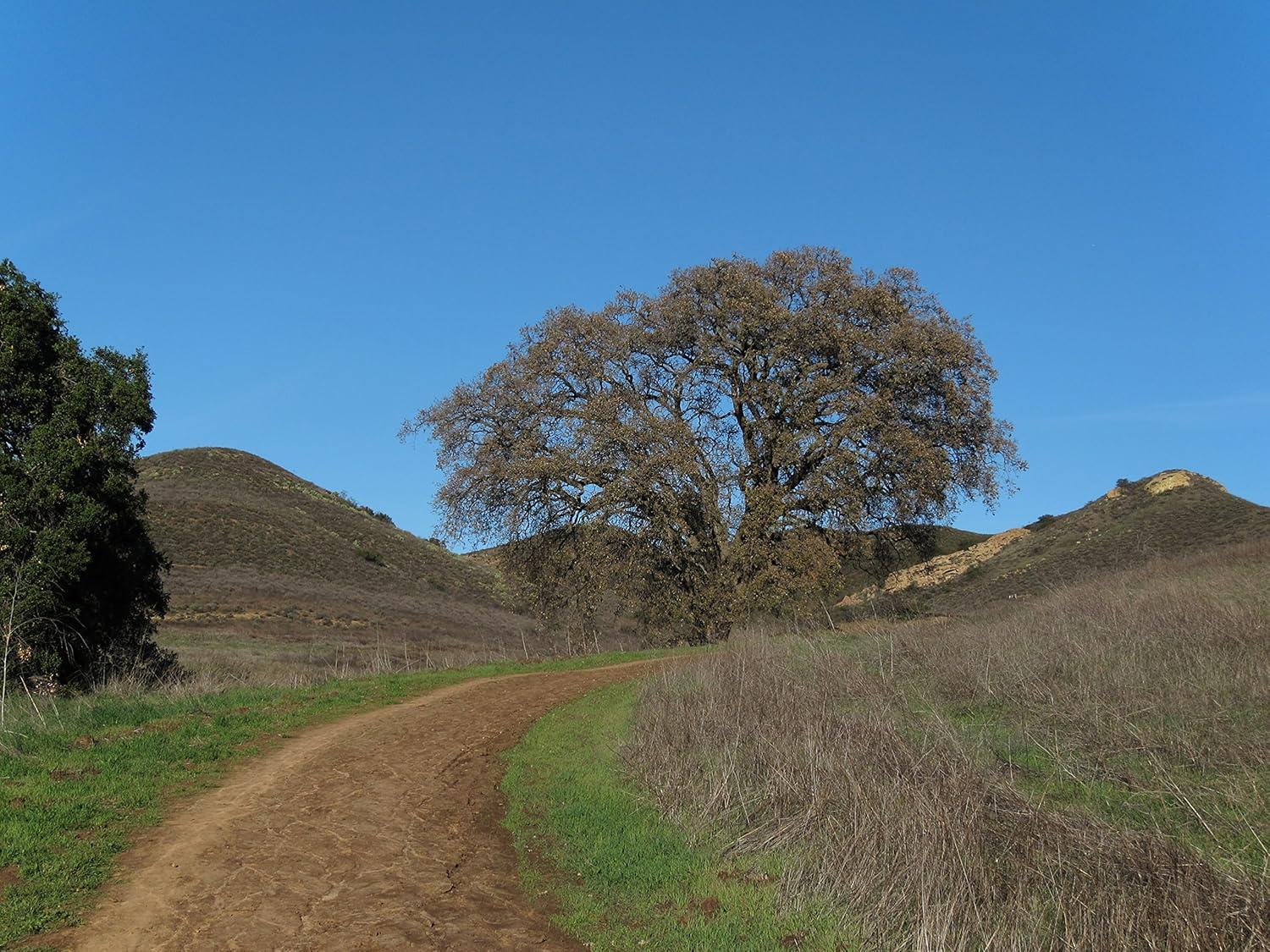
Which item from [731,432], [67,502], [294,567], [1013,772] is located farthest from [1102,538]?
[294,567]

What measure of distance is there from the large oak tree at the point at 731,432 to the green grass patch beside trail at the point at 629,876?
50.2ft

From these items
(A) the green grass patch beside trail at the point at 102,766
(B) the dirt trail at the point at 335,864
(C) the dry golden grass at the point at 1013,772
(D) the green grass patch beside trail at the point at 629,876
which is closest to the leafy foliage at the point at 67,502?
(A) the green grass patch beside trail at the point at 102,766

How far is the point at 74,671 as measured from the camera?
15.7 metres

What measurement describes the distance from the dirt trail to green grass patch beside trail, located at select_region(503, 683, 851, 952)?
0.27 m

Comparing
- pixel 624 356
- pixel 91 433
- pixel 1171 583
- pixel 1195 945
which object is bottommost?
pixel 1195 945

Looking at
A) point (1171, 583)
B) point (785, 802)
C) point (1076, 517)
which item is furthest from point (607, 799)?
point (1076, 517)

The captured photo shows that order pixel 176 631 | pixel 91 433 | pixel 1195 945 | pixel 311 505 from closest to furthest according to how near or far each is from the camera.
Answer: pixel 1195 945 → pixel 91 433 → pixel 176 631 → pixel 311 505

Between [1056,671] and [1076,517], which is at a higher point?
[1076,517]

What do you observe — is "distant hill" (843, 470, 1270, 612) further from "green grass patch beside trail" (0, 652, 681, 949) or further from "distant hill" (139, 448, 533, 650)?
"green grass patch beside trail" (0, 652, 681, 949)

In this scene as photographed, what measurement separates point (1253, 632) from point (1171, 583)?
4988 millimetres

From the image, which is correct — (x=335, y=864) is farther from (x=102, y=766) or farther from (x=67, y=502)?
(x=67, y=502)

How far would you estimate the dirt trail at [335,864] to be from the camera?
234 inches

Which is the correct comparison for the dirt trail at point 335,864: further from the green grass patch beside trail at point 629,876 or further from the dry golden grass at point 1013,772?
the dry golden grass at point 1013,772

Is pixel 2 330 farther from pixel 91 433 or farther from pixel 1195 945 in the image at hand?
pixel 1195 945
